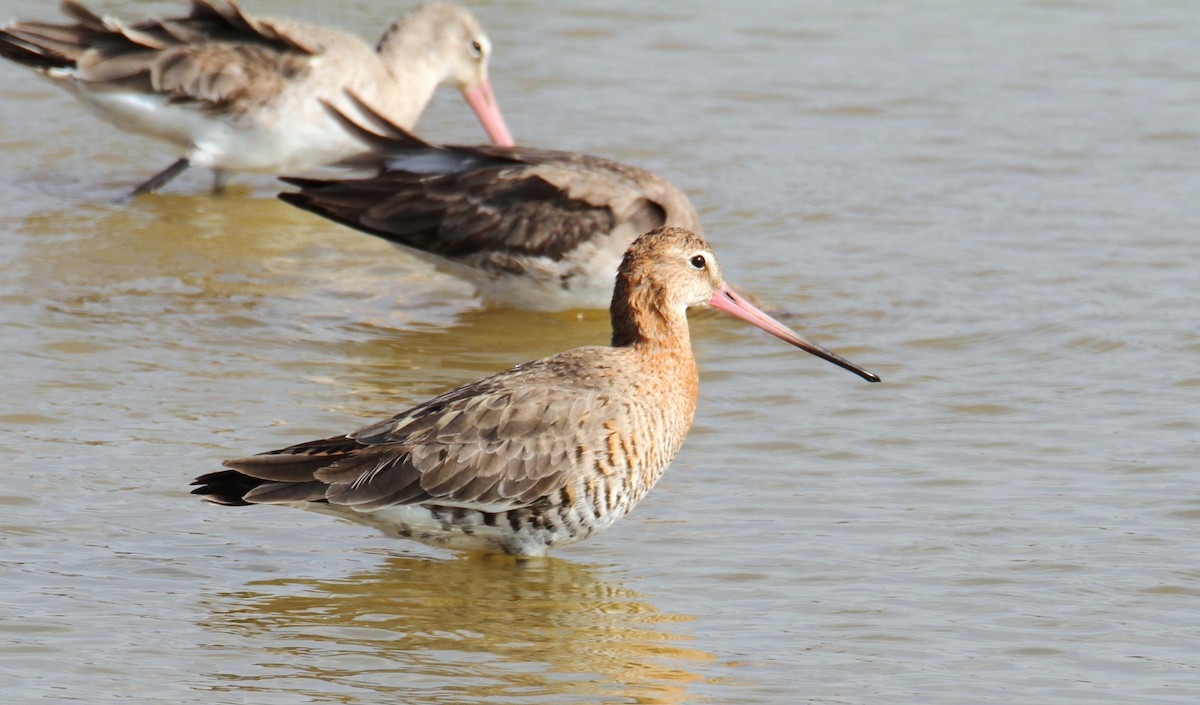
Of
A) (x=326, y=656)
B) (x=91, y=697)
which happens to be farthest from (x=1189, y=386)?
(x=91, y=697)

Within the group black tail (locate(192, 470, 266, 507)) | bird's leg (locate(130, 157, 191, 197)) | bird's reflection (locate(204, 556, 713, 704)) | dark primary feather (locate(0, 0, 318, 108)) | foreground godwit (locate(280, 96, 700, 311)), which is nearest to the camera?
bird's reflection (locate(204, 556, 713, 704))

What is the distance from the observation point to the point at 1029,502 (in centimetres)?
734

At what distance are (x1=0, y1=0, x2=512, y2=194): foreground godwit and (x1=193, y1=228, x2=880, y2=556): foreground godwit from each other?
5342 mm

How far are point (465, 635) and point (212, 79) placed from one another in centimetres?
646

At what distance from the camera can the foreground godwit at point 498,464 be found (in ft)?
21.3

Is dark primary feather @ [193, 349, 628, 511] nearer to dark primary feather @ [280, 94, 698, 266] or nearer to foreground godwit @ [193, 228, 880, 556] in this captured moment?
foreground godwit @ [193, 228, 880, 556]

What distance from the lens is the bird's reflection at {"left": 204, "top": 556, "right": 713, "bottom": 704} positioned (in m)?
5.76

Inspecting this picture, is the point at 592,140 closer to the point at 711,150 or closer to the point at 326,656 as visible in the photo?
the point at 711,150

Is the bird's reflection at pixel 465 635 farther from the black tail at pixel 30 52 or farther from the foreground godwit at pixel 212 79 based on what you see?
the black tail at pixel 30 52

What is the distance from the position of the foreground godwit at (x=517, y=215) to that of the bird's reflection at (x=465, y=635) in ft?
10.0

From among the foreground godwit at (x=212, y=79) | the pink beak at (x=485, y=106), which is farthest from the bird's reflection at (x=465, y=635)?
the pink beak at (x=485, y=106)

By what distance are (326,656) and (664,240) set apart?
2324mm

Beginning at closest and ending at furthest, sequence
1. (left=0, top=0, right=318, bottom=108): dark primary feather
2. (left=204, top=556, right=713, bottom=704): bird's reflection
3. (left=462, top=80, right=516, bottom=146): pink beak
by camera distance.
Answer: (left=204, top=556, right=713, bottom=704): bird's reflection < (left=0, top=0, right=318, bottom=108): dark primary feather < (left=462, top=80, right=516, bottom=146): pink beak

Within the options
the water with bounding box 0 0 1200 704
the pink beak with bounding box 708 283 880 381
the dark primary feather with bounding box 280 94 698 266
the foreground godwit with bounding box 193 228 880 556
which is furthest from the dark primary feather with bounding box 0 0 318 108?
the foreground godwit with bounding box 193 228 880 556
